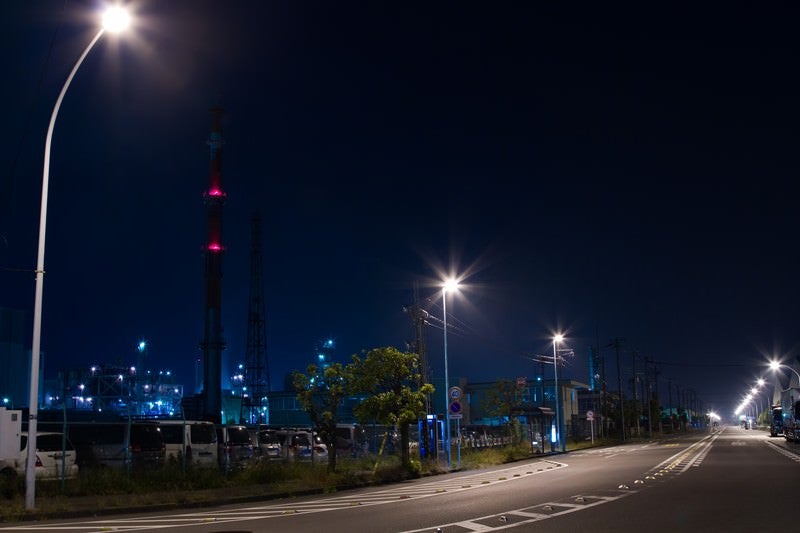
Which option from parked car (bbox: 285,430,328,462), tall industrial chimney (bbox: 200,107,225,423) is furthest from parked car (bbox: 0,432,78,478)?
tall industrial chimney (bbox: 200,107,225,423)

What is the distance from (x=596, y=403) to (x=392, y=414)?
8654cm

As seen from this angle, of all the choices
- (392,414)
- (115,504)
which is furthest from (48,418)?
(115,504)

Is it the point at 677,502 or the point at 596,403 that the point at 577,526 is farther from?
the point at 596,403

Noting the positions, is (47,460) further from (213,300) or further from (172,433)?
(213,300)

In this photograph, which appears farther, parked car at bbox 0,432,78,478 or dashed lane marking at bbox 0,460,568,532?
parked car at bbox 0,432,78,478

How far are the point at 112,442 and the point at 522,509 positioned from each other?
60.6 feet

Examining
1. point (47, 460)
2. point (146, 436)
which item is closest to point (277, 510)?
point (47, 460)

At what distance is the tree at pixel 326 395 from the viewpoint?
2855 cm

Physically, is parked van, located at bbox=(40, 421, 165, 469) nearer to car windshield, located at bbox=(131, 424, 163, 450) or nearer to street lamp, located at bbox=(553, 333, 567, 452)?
car windshield, located at bbox=(131, 424, 163, 450)

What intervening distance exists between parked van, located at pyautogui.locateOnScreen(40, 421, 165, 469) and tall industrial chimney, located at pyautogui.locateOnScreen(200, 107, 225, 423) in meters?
69.0

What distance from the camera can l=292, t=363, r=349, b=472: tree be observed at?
28547 mm

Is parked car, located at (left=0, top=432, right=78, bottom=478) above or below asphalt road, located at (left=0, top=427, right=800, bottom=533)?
above

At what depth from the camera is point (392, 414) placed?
30.7 metres

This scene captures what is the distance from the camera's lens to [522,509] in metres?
16.0
